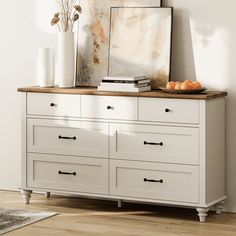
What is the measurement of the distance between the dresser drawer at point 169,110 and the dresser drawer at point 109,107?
0.22 ft

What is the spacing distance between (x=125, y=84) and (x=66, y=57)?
567mm

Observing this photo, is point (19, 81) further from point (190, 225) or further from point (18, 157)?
point (190, 225)

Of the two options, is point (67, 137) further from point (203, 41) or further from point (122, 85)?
point (203, 41)

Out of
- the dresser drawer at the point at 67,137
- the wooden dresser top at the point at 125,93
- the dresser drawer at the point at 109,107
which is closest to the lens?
the wooden dresser top at the point at 125,93

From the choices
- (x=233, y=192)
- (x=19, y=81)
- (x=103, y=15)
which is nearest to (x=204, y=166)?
(x=233, y=192)

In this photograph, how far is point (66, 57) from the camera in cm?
568

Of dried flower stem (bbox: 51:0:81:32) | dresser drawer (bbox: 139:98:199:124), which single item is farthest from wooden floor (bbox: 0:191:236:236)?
dried flower stem (bbox: 51:0:81:32)

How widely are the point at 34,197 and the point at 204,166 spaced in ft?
5.00

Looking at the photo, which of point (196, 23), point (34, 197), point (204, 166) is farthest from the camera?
point (34, 197)

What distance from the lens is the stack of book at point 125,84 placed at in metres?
5.35

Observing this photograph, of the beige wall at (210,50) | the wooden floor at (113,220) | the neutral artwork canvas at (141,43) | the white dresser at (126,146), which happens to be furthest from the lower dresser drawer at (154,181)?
the neutral artwork canvas at (141,43)

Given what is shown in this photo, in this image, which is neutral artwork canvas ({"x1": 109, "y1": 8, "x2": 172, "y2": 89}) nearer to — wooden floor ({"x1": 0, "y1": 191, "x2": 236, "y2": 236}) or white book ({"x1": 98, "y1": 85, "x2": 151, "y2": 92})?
white book ({"x1": 98, "y1": 85, "x2": 151, "y2": 92})

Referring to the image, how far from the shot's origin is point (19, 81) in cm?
616

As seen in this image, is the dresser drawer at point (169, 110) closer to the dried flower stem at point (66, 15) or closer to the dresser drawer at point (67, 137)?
the dresser drawer at point (67, 137)
